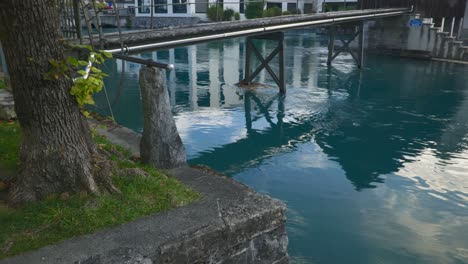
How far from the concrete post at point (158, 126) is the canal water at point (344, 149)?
0.33 meters

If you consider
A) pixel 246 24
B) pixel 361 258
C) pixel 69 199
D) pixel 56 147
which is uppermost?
pixel 246 24

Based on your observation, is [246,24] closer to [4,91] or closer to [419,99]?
[419,99]

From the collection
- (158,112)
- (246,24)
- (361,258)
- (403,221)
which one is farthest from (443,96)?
(158,112)

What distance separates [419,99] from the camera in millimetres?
17188

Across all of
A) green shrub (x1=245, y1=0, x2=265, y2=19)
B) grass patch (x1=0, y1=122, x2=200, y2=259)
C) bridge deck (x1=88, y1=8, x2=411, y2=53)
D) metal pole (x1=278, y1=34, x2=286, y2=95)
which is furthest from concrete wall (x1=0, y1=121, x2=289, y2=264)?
green shrub (x1=245, y1=0, x2=265, y2=19)

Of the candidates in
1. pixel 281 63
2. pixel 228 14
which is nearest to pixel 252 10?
pixel 228 14

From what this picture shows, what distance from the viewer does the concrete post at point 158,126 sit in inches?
189

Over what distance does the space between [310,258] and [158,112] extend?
3.17 m

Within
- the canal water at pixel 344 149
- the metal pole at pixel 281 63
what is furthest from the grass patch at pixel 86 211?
the metal pole at pixel 281 63

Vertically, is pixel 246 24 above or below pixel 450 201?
above

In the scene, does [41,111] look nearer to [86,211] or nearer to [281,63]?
[86,211]

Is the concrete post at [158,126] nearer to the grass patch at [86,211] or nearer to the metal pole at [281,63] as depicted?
the grass patch at [86,211]

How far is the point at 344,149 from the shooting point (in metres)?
11.2

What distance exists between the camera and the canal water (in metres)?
6.89
